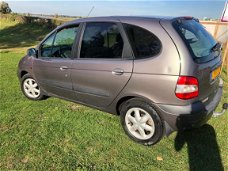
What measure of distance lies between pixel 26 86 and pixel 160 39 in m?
3.44

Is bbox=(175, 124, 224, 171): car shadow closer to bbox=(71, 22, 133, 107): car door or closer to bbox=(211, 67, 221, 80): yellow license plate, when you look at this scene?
bbox=(211, 67, 221, 80): yellow license plate

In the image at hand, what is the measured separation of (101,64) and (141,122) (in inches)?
42.1

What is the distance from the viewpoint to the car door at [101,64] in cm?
400

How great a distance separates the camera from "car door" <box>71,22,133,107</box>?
4002 mm

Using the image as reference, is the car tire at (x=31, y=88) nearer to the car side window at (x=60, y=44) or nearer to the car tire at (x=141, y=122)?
the car side window at (x=60, y=44)

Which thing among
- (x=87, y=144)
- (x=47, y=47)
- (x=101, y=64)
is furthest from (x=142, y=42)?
(x=47, y=47)

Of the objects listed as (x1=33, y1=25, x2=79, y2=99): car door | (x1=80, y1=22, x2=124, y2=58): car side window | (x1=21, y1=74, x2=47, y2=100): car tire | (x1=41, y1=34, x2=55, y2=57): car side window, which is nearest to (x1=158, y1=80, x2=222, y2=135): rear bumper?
(x1=80, y1=22, x2=124, y2=58): car side window

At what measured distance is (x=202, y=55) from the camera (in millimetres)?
3768

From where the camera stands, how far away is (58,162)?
374 centimetres

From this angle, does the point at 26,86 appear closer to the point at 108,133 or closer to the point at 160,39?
the point at 108,133

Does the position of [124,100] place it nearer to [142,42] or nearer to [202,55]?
[142,42]

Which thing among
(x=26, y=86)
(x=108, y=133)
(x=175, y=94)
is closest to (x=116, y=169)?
(x=108, y=133)

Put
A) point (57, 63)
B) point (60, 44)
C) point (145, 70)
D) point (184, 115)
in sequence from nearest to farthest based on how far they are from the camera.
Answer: point (184, 115), point (145, 70), point (57, 63), point (60, 44)

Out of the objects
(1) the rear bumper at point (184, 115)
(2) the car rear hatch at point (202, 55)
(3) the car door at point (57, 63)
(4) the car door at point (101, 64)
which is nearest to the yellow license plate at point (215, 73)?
(2) the car rear hatch at point (202, 55)
